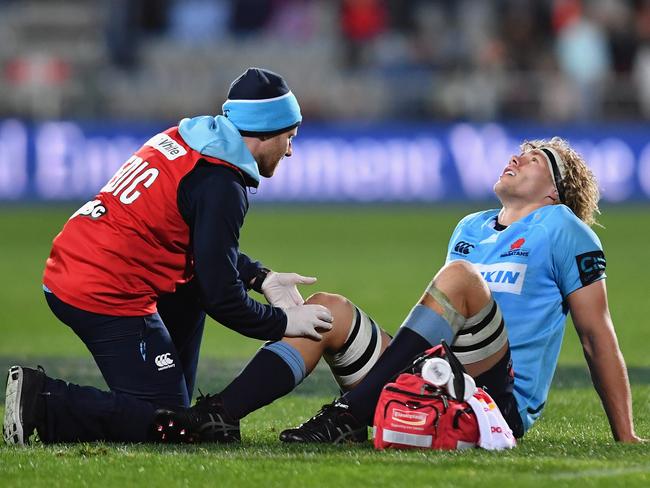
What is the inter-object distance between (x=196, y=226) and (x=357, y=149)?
53.0 ft

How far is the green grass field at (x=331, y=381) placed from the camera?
4.82 meters

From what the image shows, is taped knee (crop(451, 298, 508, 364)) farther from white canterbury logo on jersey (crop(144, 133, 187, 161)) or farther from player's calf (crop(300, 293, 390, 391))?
white canterbury logo on jersey (crop(144, 133, 187, 161))

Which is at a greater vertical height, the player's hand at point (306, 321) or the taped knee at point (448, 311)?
the taped knee at point (448, 311)

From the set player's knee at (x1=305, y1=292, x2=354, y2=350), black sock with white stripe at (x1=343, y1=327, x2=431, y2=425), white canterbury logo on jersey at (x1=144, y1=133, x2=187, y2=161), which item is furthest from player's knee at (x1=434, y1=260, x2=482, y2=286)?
white canterbury logo on jersey at (x1=144, y1=133, x2=187, y2=161)

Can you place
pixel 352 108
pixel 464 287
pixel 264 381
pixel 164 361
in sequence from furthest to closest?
pixel 352 108
pixel 164 361
pixel 264 381
pixel 464 287

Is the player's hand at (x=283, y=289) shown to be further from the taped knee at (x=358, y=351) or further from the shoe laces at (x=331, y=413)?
the shoe laces at (x=331, y=413)

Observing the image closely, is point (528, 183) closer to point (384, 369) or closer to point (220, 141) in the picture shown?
point (384, 369)

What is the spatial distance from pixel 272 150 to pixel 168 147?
1.49ft

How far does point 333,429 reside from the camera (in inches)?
220

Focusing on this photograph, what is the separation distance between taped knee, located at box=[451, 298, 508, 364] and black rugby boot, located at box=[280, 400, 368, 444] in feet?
1.72

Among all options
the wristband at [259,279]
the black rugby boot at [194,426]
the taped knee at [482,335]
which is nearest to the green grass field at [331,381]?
the black rugby boot at [194,426]

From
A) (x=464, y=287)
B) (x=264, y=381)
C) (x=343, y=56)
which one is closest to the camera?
(x=464, y=287)

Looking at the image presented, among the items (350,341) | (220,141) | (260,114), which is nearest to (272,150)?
(260,114)

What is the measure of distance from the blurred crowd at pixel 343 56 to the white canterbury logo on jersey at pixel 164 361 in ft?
52.7
